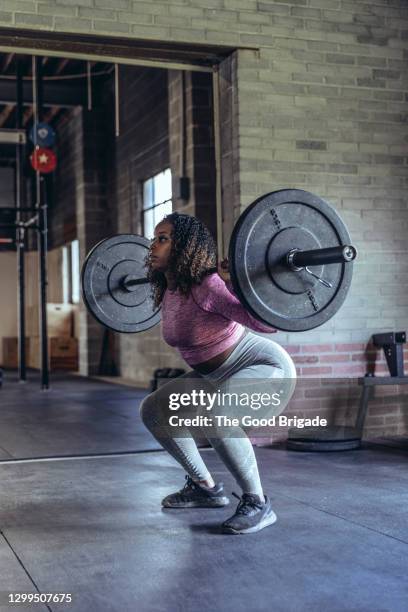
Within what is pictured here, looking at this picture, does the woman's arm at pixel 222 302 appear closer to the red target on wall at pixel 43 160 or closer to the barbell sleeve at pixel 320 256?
the barbell sleeve at pixel 320 256

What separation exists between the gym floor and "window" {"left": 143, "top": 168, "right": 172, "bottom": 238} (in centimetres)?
432

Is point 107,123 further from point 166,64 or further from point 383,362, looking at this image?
point 383,362

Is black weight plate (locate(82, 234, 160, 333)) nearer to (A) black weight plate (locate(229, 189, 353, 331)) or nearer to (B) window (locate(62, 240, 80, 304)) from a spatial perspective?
(A) black weight plate (locate(229, 189, 353, 331))

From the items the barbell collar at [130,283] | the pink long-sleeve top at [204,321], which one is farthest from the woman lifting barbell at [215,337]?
the barbell collar at [130,283]

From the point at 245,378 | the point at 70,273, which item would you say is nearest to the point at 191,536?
the point at 245,378

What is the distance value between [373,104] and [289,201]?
8.75 feet

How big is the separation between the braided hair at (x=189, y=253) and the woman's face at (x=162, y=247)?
16mm

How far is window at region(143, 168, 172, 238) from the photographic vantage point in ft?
29.4

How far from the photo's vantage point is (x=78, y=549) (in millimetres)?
2854

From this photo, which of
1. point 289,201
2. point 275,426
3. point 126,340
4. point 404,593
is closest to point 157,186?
point 126,340

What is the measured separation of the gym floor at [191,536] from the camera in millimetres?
2357

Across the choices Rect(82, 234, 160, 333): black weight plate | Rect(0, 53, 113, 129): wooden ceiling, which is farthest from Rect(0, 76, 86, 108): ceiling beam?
Rect(82, 234, 160, 333): black weight plate

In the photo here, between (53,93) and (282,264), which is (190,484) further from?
(53,93)

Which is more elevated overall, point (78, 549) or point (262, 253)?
point (262, 253)
